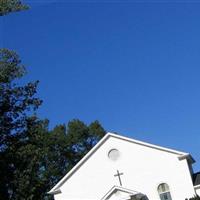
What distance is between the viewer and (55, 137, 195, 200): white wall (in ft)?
119

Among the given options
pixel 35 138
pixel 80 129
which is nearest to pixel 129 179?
pixel 35 138

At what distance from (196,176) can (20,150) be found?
13095mm

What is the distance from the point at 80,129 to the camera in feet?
229

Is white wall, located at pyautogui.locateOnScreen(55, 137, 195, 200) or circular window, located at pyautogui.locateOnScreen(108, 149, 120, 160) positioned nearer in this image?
white wall, located at pyautogui.locateOnScreen(55, 137, 195, 200)

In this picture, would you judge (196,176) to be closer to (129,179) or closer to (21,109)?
(129,179)

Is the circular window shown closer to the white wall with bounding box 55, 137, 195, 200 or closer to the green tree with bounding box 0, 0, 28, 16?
the white wall with bounding box 55, 137, 195, 200

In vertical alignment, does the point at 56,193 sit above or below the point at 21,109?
below

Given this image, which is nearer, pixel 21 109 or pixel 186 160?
pixel 21 109

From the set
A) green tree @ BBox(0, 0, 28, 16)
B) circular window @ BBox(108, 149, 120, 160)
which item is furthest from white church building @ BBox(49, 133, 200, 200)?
green tree @ BBox(0, 0, 28, 16)

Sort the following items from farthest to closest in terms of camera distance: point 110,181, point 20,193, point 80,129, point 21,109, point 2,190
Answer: point 80,129 < point 20,193 < point 110,181 < point 2,190 < point 21,109

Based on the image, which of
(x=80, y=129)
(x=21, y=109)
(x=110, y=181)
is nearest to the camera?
(x=21, y=109)

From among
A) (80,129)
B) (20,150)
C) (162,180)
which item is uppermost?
(80,129)

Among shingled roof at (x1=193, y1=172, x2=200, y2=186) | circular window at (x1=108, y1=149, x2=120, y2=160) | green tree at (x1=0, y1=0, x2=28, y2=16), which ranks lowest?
shingled roof at (x1=193, y1=172, x2=200, y2=186)

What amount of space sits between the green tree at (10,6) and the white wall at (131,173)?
41.8ft
